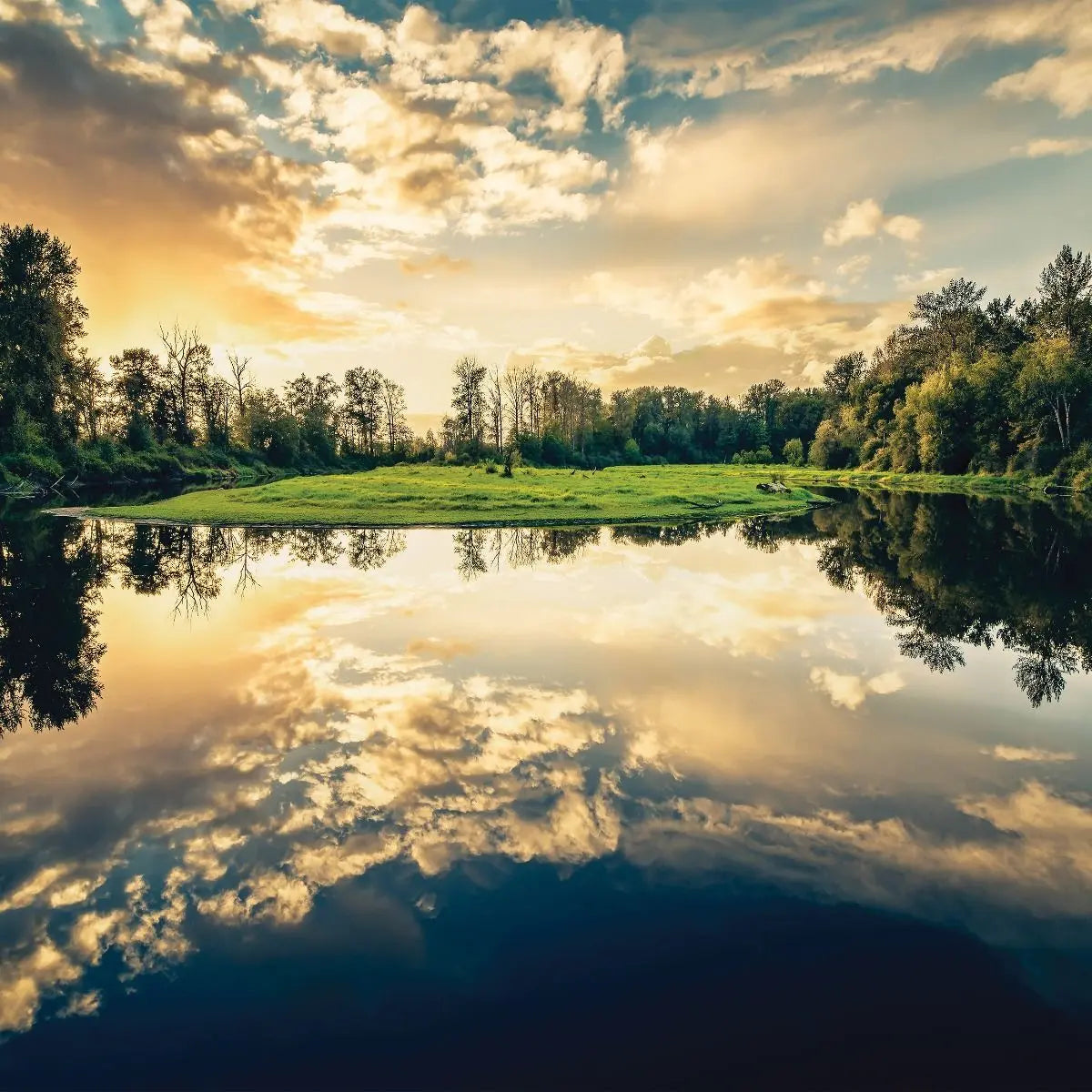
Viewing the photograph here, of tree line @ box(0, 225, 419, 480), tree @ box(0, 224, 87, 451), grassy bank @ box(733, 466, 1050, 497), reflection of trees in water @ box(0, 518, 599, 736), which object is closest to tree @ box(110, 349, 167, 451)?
tree line @ box(0, 225, 419, 480)

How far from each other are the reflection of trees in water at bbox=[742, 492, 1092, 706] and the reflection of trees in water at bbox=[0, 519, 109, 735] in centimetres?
1893

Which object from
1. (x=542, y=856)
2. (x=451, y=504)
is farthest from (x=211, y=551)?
(x=542, y=856)

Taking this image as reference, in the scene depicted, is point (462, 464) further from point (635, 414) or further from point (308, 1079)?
point (635, 414)

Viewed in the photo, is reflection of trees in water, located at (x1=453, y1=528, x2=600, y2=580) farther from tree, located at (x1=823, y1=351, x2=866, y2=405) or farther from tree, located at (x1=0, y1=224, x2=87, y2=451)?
tree, located at (x1=823, y1=351, x2=866, y2=405)

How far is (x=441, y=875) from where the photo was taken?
712 centimetres

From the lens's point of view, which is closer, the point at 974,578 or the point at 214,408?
the point at 974,578

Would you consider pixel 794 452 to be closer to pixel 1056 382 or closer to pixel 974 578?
pixel 1056 382

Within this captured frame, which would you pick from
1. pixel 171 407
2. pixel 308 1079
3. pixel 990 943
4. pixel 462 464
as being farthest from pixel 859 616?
pixel 171 407

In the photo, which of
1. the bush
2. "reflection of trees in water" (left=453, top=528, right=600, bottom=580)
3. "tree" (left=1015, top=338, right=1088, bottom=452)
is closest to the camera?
"reflection of trees in water" (left=453, top=528, right=600, bottom=580)

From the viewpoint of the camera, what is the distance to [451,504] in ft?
145

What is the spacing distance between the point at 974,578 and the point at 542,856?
23820 millimetres

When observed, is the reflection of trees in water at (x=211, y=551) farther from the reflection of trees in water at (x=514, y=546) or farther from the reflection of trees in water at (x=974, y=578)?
the reflection of trees in water at (x=974, y=578)

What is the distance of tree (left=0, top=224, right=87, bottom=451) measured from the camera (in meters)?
60.7

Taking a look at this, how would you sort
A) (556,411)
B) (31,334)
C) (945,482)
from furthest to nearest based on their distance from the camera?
(556,411), (945,482), (31,334)
